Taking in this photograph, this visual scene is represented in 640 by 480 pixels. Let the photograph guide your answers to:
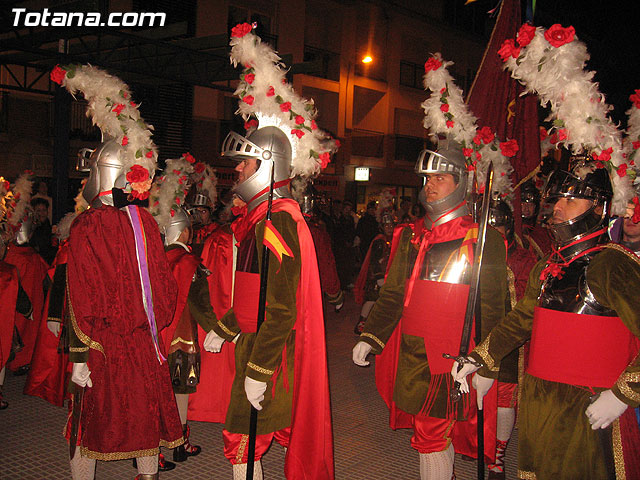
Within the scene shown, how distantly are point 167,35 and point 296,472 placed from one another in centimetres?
965

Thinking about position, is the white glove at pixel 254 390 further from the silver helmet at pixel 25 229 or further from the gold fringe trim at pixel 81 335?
the silver helmet at pixel 25 229

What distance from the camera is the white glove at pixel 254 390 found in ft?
9.77

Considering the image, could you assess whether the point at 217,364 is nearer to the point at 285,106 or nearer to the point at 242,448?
the point at 242,448

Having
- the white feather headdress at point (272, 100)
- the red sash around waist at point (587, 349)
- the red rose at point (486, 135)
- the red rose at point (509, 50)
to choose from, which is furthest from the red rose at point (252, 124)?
the red sash around waist at point (587, 349)

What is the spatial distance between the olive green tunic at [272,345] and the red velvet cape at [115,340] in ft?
1.36

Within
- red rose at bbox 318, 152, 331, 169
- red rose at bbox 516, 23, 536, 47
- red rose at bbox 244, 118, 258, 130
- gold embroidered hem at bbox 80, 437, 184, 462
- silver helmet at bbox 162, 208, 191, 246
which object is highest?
red rose at bbox 516, 23, 536, 47

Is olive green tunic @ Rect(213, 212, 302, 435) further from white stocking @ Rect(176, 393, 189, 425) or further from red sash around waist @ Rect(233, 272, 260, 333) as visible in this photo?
white stocking @ Rect(176, 393, 189, 425)

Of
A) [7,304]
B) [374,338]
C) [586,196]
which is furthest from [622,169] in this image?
[7,304]

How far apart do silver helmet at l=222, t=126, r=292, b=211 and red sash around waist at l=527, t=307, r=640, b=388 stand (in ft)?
5.25

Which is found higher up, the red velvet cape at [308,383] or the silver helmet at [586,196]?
the silver helmet at [586,196]

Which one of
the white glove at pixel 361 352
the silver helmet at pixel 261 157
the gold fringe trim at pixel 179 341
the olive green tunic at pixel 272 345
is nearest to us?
the olive green tunic at pixel 272 345

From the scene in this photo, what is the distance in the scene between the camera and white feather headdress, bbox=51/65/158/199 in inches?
141

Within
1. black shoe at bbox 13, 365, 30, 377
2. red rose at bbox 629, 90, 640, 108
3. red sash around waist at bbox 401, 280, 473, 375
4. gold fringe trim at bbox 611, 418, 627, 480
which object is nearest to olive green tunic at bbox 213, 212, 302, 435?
red sash around waist at bbox 401, 280, 473, 375

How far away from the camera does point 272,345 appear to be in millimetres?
3008
